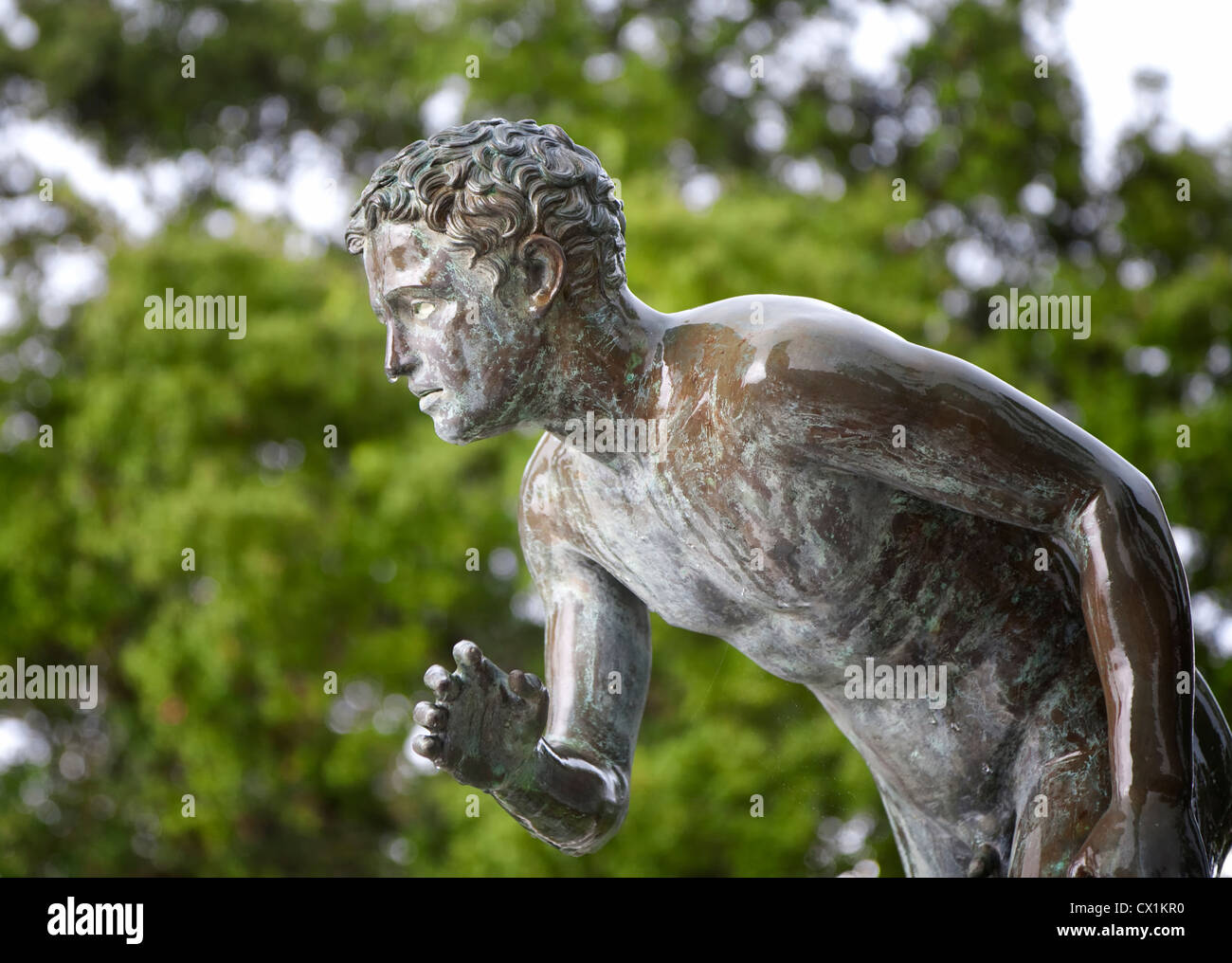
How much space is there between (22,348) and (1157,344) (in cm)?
632

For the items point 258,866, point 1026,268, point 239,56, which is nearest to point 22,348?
point 239,56

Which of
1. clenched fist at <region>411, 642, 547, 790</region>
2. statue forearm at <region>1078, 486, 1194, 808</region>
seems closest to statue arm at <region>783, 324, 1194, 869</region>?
statue forearm at <region>1078, 486, 1194, 808</region>

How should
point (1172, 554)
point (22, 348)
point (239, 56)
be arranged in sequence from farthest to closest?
point (239, 56) < point (22, 348) < point (1172, 554)

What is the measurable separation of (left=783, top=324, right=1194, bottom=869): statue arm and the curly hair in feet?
1.27

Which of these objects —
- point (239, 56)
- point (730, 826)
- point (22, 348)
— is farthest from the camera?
point (239, 56)

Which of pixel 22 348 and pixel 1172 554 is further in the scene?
pixel 22 348

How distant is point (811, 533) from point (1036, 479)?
0.32m

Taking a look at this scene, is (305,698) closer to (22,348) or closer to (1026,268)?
(22,348)

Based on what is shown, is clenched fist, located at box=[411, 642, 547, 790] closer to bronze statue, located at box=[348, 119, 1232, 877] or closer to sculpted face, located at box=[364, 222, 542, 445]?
bronze statue, located at box=[348, 119, 1232, 877]

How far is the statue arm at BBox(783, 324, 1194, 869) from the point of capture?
7.14 ft

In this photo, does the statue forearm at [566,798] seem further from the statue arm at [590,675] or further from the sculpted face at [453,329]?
the sculpted face at [453,329]

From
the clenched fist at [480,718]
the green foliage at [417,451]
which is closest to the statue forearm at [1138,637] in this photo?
the clenched fist at [480,718]

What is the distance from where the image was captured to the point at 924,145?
967 centimetres

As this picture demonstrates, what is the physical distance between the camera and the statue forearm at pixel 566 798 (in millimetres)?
2387
